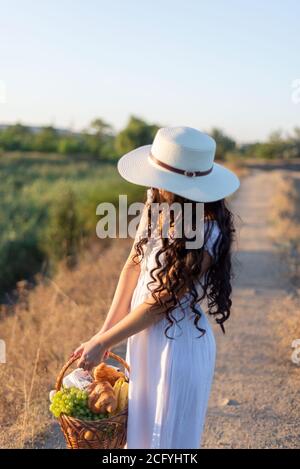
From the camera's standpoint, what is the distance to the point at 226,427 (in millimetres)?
3936

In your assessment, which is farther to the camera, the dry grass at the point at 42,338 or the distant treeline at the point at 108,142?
the distant treeline at the point at 108,142

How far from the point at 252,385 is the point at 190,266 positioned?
2.73 m

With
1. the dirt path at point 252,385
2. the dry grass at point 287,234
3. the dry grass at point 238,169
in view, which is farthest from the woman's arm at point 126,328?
the dry grass at point 238,169

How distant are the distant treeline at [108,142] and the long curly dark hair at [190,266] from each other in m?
35.9

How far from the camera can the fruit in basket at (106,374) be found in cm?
250

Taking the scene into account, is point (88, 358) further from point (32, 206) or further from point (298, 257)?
point (32, 206)

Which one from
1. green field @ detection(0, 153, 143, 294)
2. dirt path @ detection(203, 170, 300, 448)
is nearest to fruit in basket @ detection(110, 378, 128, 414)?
dirt path @ detection(203, 170, 300, 448)

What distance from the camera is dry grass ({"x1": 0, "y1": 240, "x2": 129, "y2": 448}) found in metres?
3.71

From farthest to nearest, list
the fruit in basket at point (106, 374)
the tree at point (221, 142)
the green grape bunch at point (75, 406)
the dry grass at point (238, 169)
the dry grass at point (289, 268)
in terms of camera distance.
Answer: the tree at point (221, 142), the dry grass at point (238, 169), the dry grass at point (289, 268), the fruit in basket at point (106, 374), the green grape bunch at point (75, 406)

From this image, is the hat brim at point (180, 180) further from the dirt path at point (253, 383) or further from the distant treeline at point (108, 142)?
the distant treeline at point (108, 142)

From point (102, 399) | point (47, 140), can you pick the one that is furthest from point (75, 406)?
point (47, 140)

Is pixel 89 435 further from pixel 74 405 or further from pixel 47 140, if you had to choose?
pixel 47 140

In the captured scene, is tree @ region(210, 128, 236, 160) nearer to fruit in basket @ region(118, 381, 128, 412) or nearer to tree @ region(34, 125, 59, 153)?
tree @ region(34, 125, 59, 153)

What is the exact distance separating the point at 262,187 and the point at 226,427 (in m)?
22.9
